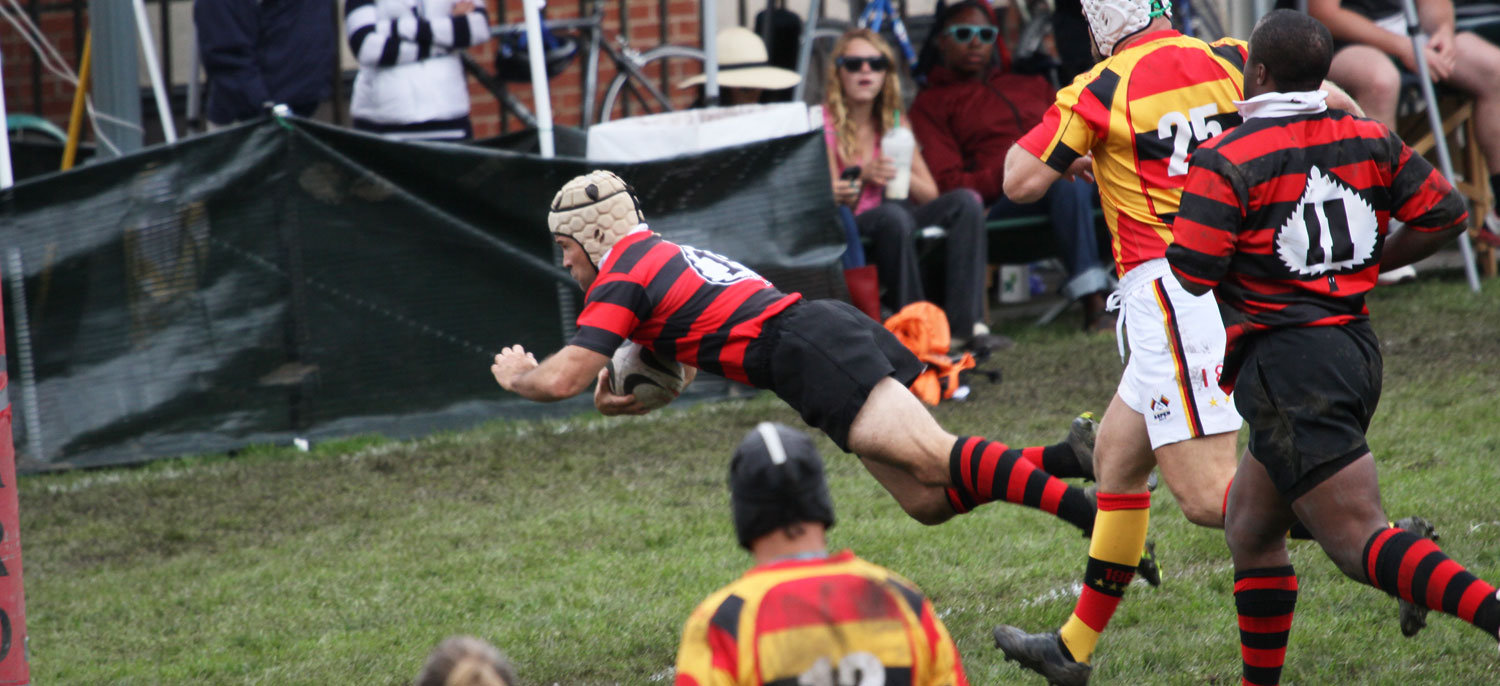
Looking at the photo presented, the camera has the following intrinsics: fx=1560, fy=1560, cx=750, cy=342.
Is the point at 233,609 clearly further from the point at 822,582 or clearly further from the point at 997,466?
the point at 822,582

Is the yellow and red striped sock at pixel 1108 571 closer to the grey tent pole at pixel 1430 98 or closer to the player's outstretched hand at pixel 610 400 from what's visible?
the player's outstretched hand at pixel 610 400

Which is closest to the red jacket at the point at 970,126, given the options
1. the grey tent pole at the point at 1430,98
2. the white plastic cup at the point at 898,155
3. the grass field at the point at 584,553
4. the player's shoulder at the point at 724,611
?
the white plastic cup at the point at 898,155

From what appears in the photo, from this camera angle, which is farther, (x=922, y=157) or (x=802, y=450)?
(x=922, y=157)

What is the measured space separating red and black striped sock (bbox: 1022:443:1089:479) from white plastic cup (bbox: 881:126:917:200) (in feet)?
14.5

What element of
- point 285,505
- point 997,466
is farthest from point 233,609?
point 997,466

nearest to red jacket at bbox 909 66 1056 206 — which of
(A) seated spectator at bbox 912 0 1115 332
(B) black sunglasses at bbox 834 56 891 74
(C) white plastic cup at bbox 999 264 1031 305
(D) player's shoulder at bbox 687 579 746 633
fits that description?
(A) seated spectator at bbox 912 0 1115 332

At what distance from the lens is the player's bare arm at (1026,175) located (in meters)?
4.16

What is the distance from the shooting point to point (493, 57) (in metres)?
11.8

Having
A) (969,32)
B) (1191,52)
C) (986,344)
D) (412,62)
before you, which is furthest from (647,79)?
(1191,52)

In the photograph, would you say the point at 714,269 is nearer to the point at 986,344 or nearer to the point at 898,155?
the point at 986,344

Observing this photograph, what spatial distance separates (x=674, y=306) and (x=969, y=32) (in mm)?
5929

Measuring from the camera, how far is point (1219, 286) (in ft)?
11.5

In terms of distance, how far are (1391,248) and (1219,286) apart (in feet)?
1.46

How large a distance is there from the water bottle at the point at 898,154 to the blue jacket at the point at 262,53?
10.4 feet
